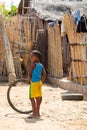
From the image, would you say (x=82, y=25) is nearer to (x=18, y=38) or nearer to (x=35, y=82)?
(x=35, y=82)

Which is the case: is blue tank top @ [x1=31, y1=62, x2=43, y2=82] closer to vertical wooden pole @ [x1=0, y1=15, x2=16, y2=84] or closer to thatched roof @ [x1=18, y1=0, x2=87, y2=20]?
vertical wooden pole @ [x1=0, y1=15, x2=16, y2=84]

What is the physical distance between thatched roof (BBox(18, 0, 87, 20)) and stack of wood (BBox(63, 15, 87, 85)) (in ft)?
16.1

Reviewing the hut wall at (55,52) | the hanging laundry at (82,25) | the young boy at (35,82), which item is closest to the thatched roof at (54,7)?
the hut wall at (55,52)

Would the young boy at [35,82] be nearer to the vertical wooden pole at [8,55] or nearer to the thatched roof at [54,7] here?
the vertical wooden pole at [8,55]

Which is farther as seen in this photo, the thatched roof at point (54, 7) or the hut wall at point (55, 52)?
the thatched roof at point (54, 7)

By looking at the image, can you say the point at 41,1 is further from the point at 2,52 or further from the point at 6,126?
the point at 6,126

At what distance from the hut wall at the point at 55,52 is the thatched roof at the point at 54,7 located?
2.43 meters

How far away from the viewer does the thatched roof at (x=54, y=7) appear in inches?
672

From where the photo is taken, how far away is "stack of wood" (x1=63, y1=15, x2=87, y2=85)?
11.2 metres

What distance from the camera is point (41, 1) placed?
18.6m

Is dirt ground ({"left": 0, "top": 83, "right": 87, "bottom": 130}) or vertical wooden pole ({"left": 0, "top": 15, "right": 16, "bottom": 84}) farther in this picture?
vertical wooden pole ({"left": 0, "top": 15, "right": 16, "bottom": 84})

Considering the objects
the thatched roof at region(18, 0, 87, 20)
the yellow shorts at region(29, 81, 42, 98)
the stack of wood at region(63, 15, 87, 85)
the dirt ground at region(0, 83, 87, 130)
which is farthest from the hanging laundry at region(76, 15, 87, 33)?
the thatched roof at region(18, 0, 87, 20)

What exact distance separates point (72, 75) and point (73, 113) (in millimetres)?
4339

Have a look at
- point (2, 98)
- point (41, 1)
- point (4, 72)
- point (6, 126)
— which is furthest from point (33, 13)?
point (6, 126)
